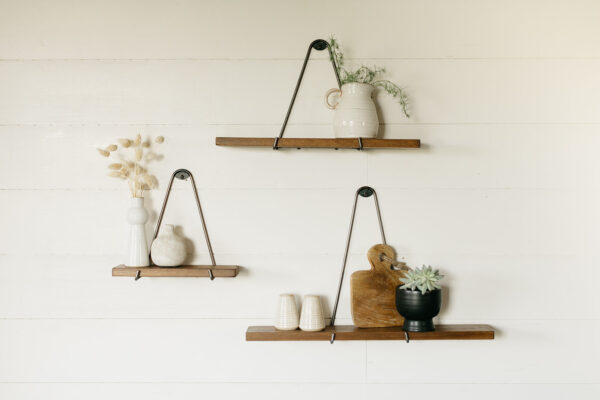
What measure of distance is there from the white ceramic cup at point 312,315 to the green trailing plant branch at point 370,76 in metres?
0.58

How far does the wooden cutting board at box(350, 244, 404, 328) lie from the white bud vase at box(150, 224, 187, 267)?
472mm

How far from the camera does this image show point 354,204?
1.44 m

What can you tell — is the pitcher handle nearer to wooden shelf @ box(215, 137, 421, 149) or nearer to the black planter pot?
wooden shelf @ box(215, 137, 421, 149)

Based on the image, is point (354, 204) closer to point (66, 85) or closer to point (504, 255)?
point (504, 255)

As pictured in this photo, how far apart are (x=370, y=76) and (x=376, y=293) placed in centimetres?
60

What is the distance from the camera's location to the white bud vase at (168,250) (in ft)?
4.46

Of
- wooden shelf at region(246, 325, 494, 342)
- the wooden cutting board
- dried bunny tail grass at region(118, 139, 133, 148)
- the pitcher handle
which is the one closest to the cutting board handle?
the wooden cutting board

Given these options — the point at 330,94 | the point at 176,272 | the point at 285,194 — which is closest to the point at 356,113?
the point at 330,94

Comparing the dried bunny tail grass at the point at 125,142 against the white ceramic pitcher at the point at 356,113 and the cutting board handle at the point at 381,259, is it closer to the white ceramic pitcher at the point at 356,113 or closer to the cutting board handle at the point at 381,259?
the white ceramic pitcher at the point at 356,113

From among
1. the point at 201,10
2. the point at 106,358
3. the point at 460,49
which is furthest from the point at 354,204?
the point at 106,358

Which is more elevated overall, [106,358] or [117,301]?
[117,301]

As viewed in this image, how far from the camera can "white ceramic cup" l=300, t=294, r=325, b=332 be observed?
136 cm

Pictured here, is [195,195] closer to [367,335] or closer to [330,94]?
[330,94]

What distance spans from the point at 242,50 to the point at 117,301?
0.79m
